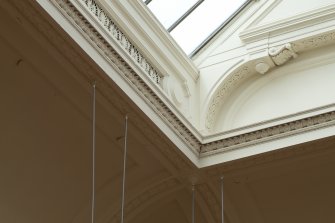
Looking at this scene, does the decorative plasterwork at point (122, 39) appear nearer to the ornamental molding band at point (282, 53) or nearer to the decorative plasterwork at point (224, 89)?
the decorative plasterwork at point (224, 89)

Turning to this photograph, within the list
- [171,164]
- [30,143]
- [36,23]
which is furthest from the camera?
[171,164]

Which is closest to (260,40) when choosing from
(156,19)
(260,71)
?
(260,71)

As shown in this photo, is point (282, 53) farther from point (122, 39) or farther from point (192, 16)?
point (122, 39)

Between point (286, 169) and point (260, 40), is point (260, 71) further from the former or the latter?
point (286, 169)

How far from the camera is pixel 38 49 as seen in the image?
7.66 metres

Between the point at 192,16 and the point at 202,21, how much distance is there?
0.54 ft

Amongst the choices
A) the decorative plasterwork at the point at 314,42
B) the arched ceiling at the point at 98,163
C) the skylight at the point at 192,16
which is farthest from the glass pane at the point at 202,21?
the arched ceiling at the point at 98,163

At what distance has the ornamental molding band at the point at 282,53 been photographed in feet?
31.0

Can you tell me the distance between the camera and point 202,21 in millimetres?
9992

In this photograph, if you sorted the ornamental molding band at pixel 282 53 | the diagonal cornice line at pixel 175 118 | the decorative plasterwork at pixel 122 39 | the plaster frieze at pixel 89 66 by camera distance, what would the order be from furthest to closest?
the ornamental molding band at pixel 282 53
the decorative plasterwork at pixel 122 39
the diagonal cornice line at pixel 175 118
the plaster frieze at pixel 89 66

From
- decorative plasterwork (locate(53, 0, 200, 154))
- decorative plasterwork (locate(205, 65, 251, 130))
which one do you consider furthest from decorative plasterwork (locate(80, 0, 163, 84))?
decorative plasterwork (locate(205, 65, 251, 130))

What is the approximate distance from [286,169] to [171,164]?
136cm

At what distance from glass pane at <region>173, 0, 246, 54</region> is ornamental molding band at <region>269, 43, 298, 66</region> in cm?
91

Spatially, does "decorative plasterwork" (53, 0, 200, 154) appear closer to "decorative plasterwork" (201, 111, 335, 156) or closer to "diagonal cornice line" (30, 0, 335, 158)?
"diagonal cornice line" (30, 0, 335, 158)
